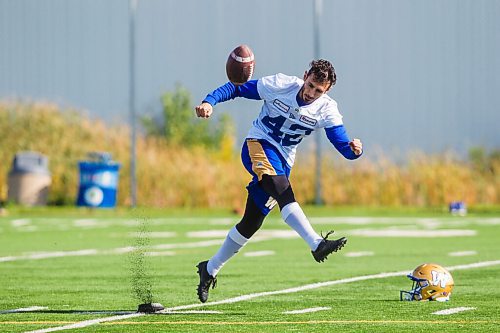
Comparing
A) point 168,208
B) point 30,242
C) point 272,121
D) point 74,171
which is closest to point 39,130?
point 74,171

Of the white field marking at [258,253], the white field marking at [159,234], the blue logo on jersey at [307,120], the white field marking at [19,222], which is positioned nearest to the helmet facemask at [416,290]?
the blue logo on jersey at [307,120]

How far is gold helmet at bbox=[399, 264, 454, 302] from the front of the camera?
10.3 meters

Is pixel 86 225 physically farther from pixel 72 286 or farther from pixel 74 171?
pixel 72 286

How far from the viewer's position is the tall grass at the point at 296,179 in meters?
32.8

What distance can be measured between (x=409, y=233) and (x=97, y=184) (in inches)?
448

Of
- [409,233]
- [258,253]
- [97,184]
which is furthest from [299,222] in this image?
[97,184]

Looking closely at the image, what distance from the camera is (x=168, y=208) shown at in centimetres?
3178

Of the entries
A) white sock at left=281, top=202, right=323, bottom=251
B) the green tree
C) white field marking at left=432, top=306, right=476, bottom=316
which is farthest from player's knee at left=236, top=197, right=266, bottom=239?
the green tree

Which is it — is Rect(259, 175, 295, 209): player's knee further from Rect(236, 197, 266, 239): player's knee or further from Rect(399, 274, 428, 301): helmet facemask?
Rect(399, 274, 428, 301): helmet facemask

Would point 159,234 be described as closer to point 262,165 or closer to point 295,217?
point 262,165

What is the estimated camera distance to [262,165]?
32.5 ft

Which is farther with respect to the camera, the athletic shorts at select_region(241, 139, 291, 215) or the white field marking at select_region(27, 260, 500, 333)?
the athletic shorts at select_region(241, 139, 291, 215)

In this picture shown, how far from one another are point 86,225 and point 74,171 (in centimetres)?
971

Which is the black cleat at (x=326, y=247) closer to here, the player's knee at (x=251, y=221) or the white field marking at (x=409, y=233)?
the player's knee at (x=251, y=221)
